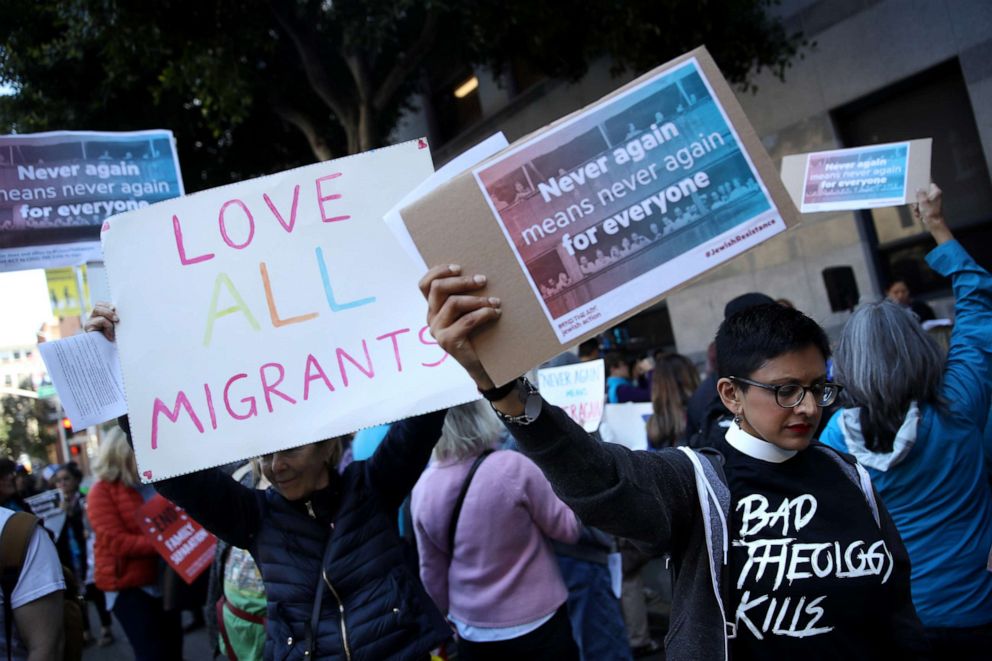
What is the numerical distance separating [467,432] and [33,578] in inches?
67.5

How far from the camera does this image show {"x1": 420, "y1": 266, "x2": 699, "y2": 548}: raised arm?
1.49 meters

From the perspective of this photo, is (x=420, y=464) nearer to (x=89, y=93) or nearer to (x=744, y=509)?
(x=744, y=509)

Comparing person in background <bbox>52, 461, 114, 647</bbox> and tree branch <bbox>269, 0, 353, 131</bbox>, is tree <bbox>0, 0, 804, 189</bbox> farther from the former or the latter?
person in background <bbox>52, 461, 114, 647</bbox>

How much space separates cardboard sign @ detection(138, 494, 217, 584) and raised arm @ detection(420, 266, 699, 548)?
3.26 m

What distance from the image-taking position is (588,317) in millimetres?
1533

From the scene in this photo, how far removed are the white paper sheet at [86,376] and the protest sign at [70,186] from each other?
111 centimetres

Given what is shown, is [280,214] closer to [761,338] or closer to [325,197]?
[325,197]

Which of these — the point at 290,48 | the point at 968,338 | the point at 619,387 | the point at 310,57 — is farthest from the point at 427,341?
the point at 290,48

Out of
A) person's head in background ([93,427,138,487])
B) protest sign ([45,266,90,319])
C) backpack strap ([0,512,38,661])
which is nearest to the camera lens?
backpack strap ([0,512,38,661])

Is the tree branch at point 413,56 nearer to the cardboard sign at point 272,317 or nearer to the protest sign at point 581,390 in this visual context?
the protest sign at point 581,390

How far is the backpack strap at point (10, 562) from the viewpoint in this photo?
8.00ft

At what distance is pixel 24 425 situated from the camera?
5434 centimetres

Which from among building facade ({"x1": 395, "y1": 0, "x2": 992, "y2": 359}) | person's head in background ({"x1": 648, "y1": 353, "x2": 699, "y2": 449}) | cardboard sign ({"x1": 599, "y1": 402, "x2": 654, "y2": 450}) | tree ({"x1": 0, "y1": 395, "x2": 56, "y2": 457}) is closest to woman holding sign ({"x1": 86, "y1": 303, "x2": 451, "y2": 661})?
person's head in background ({"x1": 648, "y1": 353, "x2": 699, "y2": 449})

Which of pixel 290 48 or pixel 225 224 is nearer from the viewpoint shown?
pixel 225 224
